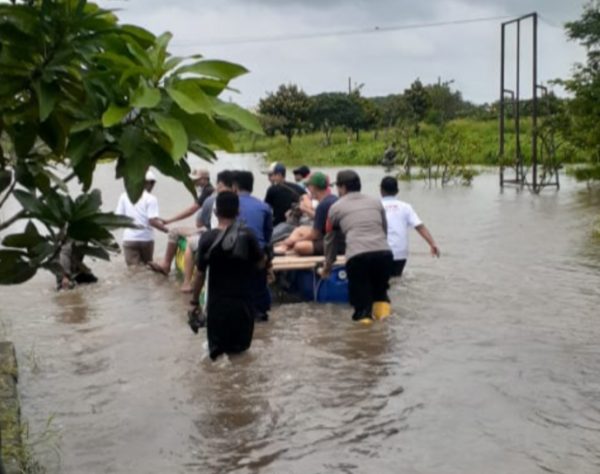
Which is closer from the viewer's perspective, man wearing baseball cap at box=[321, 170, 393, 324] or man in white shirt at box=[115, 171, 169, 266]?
man wearing baseball cap at box=[321, 170, 393, 324]

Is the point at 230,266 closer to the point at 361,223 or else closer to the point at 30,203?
the point at 361,223

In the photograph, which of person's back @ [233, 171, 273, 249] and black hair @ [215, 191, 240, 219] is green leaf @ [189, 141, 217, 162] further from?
person's back @ [233, 171, 273, 249]

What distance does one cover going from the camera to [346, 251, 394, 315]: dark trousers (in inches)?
405

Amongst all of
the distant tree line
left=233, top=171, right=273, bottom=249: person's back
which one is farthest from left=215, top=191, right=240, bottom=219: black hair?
the distant tree line

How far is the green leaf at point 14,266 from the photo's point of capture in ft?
10.5

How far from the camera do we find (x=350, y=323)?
11.0 m

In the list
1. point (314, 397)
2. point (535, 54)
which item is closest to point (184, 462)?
point (314, 397)

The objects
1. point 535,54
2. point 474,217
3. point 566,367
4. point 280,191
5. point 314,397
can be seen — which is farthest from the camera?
point 535,54

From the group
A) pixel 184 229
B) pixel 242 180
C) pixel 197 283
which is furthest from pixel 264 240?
pixel 184 229

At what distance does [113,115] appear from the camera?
2.66 metres

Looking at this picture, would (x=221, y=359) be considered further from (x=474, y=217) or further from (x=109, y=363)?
(x=474, y=217)

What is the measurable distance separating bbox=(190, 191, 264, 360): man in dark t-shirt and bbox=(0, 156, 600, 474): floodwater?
491mm

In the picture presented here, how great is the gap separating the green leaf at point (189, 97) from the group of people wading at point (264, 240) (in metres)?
2.34

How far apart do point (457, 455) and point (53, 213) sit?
449cm
